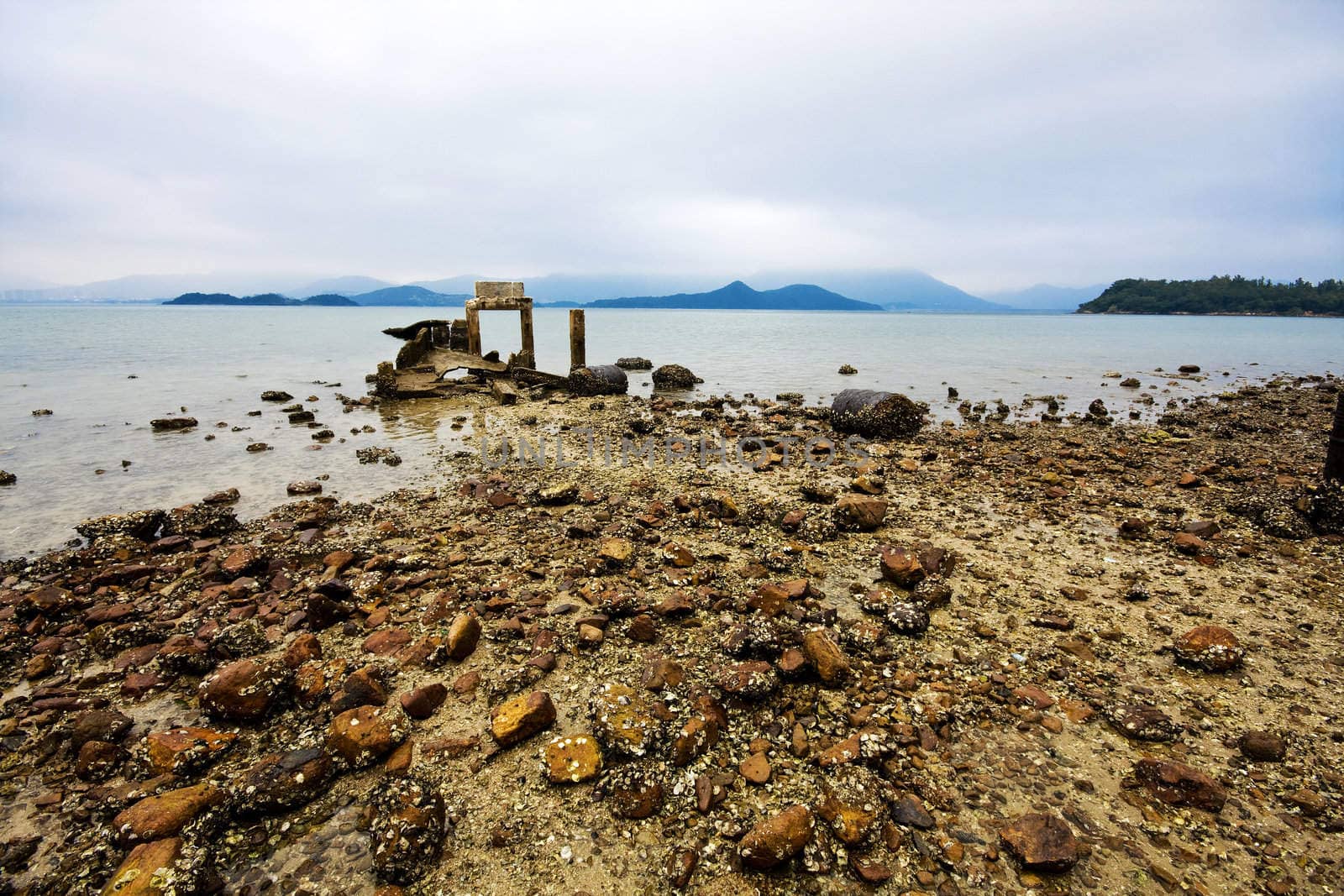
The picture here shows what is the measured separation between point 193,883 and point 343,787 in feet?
2.67

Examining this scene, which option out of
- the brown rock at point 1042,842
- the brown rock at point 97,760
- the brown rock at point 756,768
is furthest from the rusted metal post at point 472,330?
the brown rock at point 1042,842

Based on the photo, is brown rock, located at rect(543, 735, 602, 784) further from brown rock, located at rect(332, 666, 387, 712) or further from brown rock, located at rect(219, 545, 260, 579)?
brown rock, located at rect(219, 545, 260, 579)

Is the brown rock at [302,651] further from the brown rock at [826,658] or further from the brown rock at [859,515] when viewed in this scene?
the brown rock at [859,515]

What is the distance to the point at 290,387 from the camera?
77.6ft

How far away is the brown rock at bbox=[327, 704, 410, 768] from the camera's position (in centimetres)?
375

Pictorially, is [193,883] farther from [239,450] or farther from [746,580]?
[239,450]

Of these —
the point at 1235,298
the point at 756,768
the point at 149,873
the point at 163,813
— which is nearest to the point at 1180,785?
the point at 756,768

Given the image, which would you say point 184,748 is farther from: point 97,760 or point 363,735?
point 363,735

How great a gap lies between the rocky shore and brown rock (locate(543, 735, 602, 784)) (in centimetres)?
2

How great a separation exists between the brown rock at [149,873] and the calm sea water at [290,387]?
281 inches

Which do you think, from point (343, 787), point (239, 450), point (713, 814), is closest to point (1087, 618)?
point (713, 814)

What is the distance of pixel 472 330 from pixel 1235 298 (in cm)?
20946

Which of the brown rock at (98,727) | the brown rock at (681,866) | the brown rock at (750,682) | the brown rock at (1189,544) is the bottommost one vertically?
the brown rock at (681,866)

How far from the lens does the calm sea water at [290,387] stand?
10.3 meters
